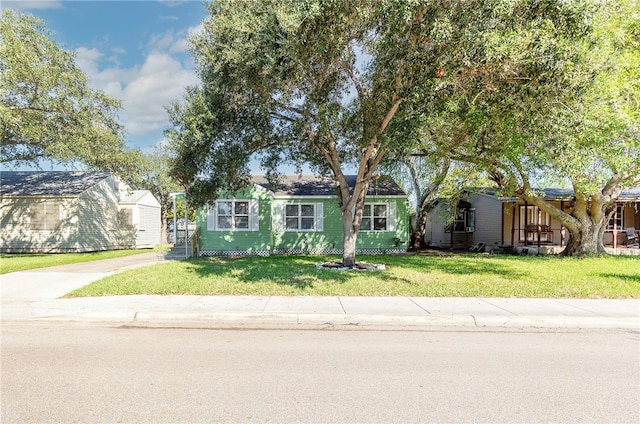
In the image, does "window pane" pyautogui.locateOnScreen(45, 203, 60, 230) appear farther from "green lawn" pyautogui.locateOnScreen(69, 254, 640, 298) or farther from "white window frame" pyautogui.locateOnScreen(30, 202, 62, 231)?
"green lawn" pyautogui.locateOnScreen(69, 254, 640, 298)

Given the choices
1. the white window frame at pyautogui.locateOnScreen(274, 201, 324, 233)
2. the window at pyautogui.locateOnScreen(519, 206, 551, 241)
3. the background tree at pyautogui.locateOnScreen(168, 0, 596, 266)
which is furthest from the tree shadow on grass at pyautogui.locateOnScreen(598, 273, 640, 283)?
the white window frame at pyautogui.locateOnScreen(274, 201, 324, 233)

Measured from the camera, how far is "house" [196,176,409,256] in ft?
60.7

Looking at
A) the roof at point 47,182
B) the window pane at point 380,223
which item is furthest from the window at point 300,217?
the roof at point 47,182

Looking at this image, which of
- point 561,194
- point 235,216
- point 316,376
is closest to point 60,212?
point 235,216

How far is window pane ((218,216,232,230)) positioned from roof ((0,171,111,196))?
28.3 feet

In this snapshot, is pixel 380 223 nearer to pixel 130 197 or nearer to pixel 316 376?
pixel 316 376

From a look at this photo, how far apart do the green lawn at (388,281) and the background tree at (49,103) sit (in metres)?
8.99

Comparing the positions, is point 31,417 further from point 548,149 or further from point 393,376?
point 548,149

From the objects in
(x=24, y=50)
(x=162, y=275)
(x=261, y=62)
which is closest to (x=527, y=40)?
(x=261, y=62)

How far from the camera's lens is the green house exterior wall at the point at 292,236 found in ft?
60.7

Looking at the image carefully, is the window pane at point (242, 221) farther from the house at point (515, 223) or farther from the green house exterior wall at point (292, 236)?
the house at point (515, 223)

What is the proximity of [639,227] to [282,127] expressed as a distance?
23.3 m

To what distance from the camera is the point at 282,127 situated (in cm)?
1224

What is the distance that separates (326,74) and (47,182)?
20.3 meters
